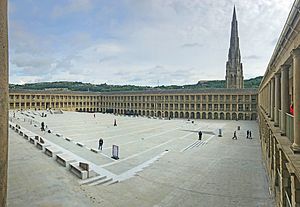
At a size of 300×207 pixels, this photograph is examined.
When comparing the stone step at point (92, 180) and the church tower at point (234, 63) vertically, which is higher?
the church tower at point (234, 63)

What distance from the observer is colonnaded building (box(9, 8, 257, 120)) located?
285 feet

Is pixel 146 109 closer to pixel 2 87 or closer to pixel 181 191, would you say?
pixel 181 191

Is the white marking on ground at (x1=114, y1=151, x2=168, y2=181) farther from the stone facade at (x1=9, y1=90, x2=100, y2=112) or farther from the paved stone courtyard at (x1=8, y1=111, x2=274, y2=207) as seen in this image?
the stone facade at (x1=9, y1=90, x2=100, y2=112)

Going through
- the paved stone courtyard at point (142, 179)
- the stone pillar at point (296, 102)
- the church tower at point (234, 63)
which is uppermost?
the church tower at point (234, 63)

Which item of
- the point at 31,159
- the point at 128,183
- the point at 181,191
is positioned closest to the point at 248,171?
the point at 181,191

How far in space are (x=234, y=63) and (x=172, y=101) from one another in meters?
30.0

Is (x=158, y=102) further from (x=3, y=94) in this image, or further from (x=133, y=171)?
(x=3, y=94)

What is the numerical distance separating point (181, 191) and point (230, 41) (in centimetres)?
10059

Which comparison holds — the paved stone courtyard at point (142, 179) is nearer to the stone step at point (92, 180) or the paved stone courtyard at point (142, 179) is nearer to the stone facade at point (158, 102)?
the stone step at point (92, 180)

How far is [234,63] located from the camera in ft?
349

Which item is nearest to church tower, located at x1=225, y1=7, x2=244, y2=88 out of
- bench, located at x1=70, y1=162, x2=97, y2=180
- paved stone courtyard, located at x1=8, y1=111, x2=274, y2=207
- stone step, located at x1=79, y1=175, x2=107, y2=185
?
paved stone courtyard, located at x1=8, y1=111, x2=274, y2=207

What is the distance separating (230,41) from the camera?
10850 centimetres

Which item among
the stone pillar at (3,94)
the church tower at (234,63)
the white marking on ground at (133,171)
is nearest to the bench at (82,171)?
the white marking on ground at (133,171)

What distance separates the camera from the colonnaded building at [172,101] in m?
86.9
